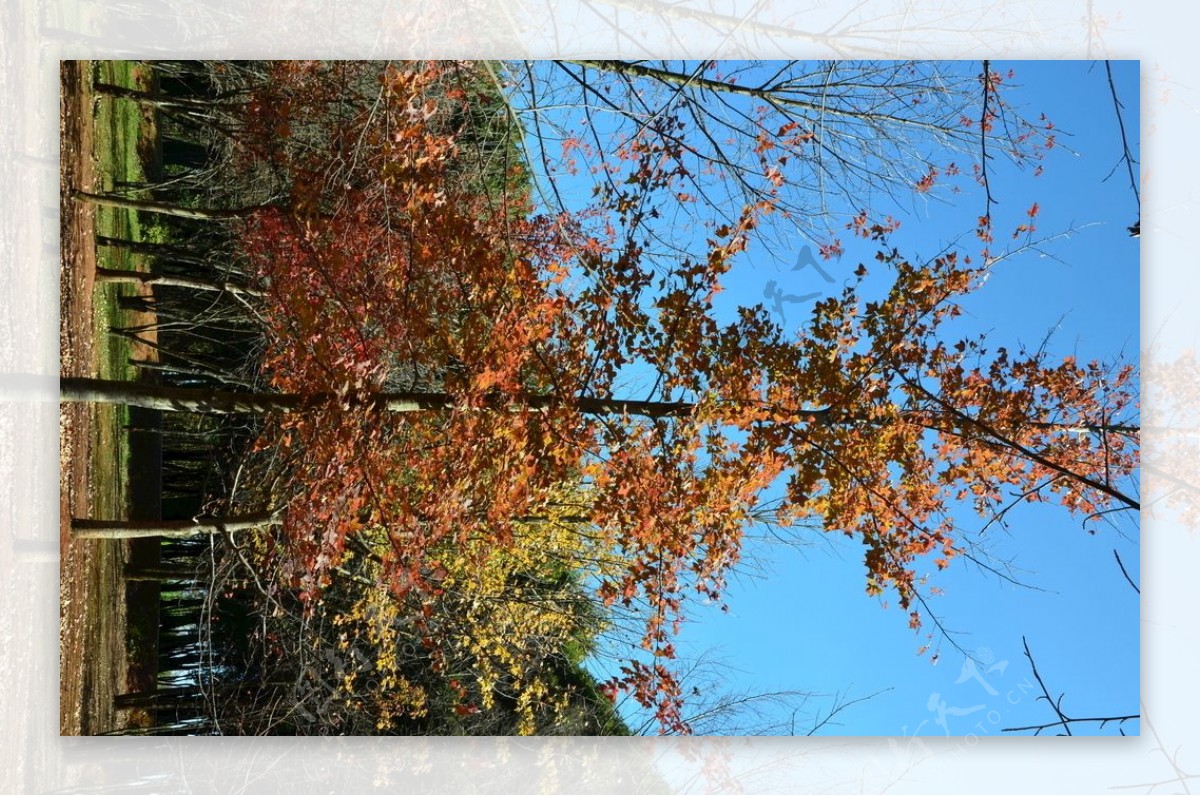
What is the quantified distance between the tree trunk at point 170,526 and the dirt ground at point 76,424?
0.18ft

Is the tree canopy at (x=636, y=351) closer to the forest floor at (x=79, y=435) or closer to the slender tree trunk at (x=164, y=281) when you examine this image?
the slender tree trunk at (x=164, y=281)

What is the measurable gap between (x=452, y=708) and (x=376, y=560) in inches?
29.1

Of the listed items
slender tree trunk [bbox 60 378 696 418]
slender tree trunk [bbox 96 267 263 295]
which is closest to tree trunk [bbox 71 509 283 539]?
slender tree trunk [bbox 60 378 696 418]

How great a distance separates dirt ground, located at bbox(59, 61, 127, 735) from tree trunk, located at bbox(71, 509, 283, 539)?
0.06 m

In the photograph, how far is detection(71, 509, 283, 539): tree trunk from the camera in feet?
10.1

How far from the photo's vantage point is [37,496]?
10.3ft

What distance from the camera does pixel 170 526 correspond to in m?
3.07

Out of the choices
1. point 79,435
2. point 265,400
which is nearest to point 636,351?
point 265,400

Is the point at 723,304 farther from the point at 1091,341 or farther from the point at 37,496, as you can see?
the point at 37,496

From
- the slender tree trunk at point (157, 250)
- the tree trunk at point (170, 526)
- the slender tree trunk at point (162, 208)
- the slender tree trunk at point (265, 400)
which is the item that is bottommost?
the tree trunk at point (170, 526)

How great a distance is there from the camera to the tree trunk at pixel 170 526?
3078 mm

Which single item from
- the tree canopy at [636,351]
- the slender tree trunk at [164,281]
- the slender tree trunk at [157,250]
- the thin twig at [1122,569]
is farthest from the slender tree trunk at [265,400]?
the thin twig at [1122,569]

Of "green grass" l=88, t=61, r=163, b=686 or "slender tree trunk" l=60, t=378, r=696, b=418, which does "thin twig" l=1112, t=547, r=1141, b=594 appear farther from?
"green grass" l=88, t=61, r=163, b=686

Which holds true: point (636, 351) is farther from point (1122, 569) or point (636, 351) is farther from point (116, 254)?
point (116, 254)
